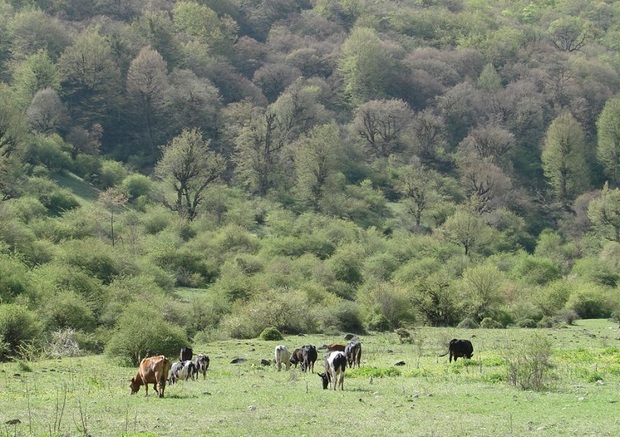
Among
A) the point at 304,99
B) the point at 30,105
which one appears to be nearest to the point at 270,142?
the point at 304,99

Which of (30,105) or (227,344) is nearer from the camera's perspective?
(227,344)

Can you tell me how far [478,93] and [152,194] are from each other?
7524cm

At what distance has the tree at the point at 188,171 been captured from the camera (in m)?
98.9

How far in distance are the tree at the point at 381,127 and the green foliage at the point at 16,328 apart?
94081 mm

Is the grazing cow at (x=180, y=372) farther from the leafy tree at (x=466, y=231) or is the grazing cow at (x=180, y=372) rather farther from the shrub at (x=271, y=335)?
the leafy tree at (x=466, y=231)

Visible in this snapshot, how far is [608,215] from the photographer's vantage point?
10500cm

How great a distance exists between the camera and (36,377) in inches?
1261

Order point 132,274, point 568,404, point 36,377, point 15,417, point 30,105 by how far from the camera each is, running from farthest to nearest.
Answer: point 30,105 < point 132,274 < point 36,377 < point 568,404 < point 15,417

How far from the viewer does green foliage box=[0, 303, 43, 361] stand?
138ft

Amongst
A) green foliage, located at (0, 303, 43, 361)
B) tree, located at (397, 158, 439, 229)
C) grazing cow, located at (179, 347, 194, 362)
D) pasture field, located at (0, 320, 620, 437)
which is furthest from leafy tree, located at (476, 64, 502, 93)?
grazing cow, located at (179, 347, 194, 362)

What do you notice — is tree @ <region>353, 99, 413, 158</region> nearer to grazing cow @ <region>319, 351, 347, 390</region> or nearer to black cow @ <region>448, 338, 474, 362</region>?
black cow @ <region>448, 338, 474, 362</region>

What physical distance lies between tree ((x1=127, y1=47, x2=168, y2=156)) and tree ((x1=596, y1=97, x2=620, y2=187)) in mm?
69249

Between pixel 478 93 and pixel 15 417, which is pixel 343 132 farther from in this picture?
pixel 15 417

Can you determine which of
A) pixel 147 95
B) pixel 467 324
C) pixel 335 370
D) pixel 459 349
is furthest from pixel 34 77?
pixel 335 370
